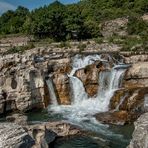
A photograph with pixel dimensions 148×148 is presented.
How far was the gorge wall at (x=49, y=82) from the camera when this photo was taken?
27.9 m

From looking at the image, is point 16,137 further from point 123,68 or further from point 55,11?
point 55,11

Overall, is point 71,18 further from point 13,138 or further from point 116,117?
point 13,138

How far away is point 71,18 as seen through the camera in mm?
53531

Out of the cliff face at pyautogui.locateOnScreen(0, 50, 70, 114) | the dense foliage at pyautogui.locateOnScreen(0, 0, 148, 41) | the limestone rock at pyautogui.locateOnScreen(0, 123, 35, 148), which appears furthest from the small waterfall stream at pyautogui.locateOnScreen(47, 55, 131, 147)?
the dense foliage at pyautogui.locateOnScreen(0, 0, 148, 41)

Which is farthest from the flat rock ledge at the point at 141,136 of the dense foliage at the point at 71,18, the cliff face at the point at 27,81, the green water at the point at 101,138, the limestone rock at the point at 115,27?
the limestone rock at the point at 115,27

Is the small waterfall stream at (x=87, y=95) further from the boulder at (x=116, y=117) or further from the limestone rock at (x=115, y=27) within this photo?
the limestone rock at (x=115, y=27)

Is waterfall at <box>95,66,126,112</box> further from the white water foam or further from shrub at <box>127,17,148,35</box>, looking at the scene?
shrub at <box>127,17,148,35</box>

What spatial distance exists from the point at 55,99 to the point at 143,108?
736 centimetres

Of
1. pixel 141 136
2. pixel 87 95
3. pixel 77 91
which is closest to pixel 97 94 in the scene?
pixel 87 95

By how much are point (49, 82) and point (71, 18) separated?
24299 mm

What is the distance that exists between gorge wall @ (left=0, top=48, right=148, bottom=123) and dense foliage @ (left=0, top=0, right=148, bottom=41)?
2045cm

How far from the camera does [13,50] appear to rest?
45.1 metres

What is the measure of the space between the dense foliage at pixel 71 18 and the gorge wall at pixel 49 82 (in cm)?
2045

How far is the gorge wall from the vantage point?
27.9 m
